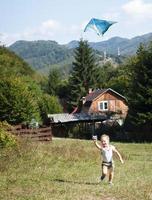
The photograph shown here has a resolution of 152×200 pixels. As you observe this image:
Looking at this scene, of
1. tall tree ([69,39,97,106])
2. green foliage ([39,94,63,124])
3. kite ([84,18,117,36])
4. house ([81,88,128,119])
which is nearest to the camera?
kite ([84,18,117,36])

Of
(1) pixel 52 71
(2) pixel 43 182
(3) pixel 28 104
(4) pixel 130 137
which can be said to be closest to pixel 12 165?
(2) pixel 43 182

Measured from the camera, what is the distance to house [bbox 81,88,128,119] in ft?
259

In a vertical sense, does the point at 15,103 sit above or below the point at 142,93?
below

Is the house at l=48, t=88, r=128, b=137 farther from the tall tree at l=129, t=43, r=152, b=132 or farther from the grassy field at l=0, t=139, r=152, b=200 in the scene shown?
the grassy field at l=0, t=139, r=152, b=200

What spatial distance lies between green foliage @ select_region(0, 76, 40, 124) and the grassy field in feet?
85.7

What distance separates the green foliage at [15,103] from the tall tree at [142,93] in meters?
10.2

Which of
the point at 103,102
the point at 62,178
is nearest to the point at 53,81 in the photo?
the point at 103,102

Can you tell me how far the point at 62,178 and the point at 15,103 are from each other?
3350 cm

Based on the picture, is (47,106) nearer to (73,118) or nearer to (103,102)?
(103,102)

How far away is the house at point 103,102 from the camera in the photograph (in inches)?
3110

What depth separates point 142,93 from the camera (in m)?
49.0

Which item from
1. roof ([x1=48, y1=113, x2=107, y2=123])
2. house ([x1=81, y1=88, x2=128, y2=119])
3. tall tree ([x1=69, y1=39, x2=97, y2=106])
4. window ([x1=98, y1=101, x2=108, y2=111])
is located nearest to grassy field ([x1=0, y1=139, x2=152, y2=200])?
roof ([x1=48, y1=113, x2=107, y2=123])

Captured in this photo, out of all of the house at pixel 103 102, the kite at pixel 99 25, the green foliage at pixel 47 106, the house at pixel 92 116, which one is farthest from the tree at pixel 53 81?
the kite at pixel 99 25

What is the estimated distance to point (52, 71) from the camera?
10112cm
